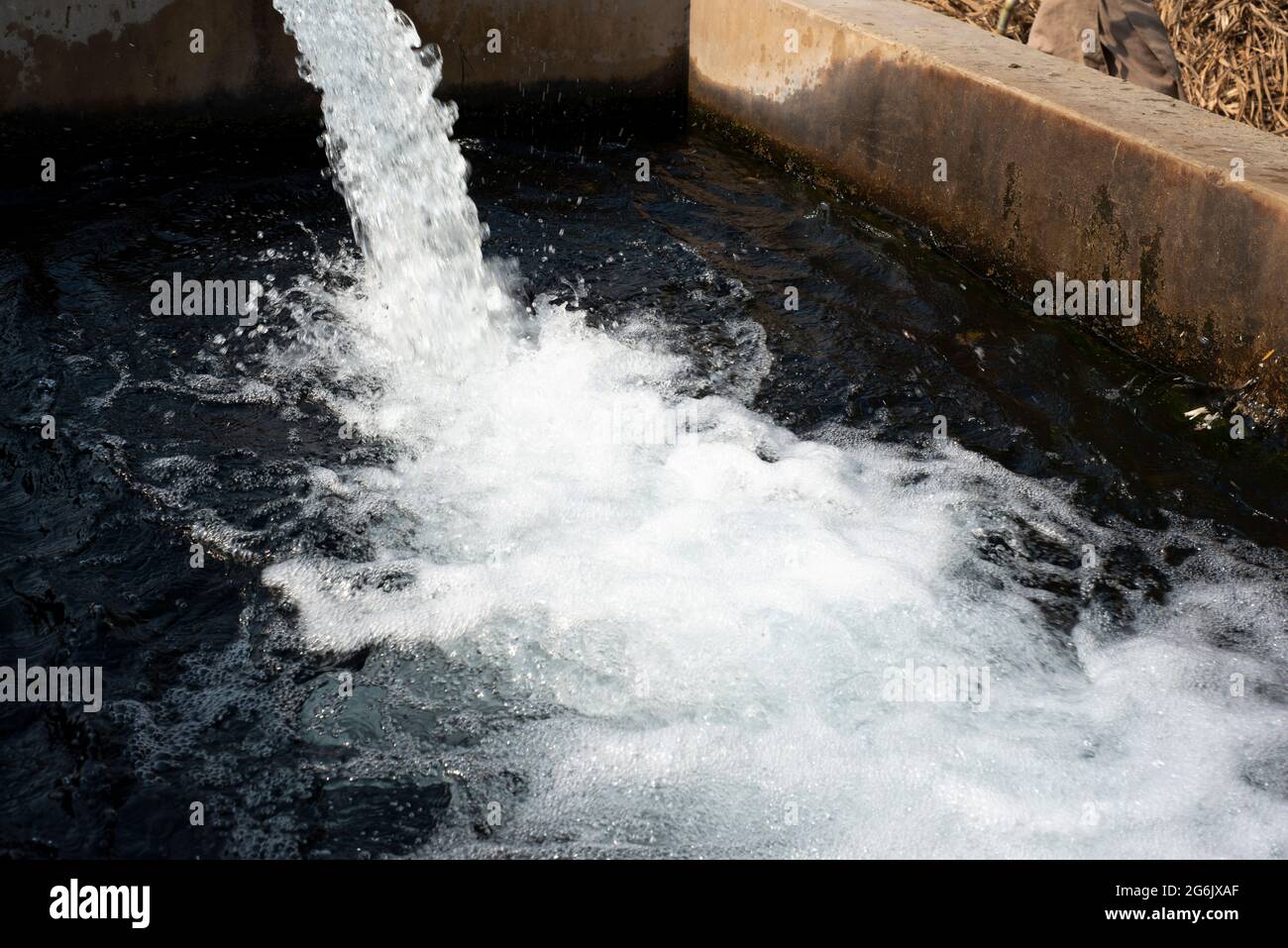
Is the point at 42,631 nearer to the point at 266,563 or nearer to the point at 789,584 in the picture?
the point at 266,563

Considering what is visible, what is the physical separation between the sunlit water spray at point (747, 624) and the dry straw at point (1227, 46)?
12.4ft

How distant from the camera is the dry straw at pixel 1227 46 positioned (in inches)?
271

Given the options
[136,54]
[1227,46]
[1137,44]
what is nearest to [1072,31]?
[1137,44]

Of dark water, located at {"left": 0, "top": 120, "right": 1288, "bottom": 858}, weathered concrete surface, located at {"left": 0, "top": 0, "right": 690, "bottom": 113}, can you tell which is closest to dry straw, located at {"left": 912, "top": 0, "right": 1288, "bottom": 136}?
weathered concrete surface, located at {"left": 0, "top": 0, "right": 690, "bottom": 113}

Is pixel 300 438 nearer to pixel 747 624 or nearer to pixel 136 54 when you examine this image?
pixel 747 624

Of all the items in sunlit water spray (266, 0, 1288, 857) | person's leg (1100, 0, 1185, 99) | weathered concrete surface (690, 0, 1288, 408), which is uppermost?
person's leg (1100, 0, 1185, 99)

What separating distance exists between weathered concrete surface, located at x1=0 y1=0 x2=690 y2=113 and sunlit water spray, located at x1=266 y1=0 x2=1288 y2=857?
199 cm

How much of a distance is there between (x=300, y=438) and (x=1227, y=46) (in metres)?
5.98

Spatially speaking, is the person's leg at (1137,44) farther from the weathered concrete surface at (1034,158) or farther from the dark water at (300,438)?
the dark water at (300,438)

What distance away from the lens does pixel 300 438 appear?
4027 millimetres

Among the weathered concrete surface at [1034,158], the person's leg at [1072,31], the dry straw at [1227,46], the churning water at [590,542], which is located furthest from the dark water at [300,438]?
the dry straw at [1227,46]

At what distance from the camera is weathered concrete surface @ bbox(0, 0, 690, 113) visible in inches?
223

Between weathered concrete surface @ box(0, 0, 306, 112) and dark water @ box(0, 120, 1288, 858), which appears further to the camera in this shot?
weathered concrete surface @ box(0, 0, 306, 112)

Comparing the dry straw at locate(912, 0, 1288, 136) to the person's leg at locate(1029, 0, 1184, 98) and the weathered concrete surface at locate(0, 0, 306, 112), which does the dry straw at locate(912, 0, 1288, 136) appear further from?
the weathered concrete surface at locate(0, 0, 306, 112)
